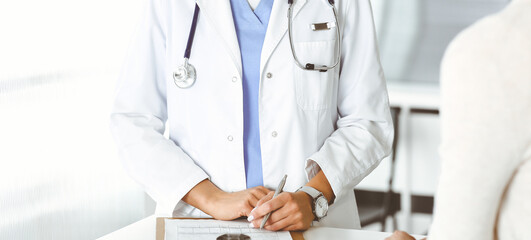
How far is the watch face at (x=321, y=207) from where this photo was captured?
4.38ft

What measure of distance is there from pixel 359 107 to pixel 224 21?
406 millimetres

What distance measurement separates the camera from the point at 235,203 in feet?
4.34

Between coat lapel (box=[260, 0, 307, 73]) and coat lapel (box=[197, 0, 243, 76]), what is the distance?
0.07 meters

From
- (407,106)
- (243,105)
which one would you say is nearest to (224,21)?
(243,105)

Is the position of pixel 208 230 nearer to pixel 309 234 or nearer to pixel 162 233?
pixel 162 233

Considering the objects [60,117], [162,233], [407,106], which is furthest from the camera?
[407,106]

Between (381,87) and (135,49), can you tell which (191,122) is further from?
(381,87)

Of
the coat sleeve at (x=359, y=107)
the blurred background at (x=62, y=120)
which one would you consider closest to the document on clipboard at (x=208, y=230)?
the coat sleeve at (x=359, y=107)

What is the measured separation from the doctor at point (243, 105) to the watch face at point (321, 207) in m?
0.05

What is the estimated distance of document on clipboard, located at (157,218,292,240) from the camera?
3.88 ft

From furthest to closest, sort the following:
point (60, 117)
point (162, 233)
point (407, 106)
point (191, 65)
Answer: point (407, 106) < point (60, 117) < point (191, 65) < point (162, 233)

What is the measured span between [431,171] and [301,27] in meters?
2.73

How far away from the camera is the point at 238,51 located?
4.70ft

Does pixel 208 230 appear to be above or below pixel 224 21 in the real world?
below
